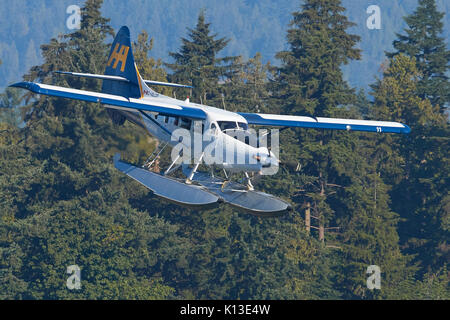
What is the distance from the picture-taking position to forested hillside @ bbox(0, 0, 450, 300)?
197 feet

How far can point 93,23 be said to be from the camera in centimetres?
8362

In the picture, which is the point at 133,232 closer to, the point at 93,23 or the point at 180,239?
the point at 180,239

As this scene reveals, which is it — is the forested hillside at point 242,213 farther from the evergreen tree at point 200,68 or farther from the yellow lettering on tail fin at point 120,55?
the yellow lettering on tail fin at point 120,55

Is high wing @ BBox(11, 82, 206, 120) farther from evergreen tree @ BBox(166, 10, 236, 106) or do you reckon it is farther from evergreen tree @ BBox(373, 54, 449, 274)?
evergreen tree @ BBox(373, 54, 449, 274)

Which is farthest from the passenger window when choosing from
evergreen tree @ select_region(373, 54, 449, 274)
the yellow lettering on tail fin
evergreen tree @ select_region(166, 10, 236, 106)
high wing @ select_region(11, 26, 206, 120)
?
evergreen tree @ select_region(373, 54, 449, 274)

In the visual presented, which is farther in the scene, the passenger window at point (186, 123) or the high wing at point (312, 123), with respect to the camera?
the high wing at point (312, 123)

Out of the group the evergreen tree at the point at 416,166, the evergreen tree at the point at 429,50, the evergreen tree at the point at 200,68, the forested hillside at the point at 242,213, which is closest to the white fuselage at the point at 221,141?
the forested hillside at the point at 242,213

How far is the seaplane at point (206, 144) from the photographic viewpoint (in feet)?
88.1

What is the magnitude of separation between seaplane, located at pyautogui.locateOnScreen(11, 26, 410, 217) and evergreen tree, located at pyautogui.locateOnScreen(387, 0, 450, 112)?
166ft

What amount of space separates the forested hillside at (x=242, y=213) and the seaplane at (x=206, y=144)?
19.8 m

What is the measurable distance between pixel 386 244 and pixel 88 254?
20.8m

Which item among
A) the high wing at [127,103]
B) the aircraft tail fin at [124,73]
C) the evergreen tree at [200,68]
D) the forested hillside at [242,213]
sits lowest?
the forested hillside at [242,213]

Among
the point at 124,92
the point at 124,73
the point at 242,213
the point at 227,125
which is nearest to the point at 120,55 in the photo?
the point at 124,73


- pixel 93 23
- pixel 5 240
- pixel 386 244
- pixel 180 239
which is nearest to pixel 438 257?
pixel 386 244
